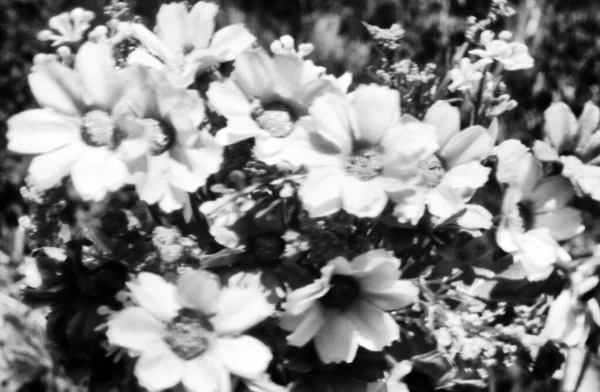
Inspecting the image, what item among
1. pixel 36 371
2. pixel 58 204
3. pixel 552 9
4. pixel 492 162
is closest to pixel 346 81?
pixel 492 162

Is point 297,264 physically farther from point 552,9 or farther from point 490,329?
point 552,9

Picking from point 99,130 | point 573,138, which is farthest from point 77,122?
point 573,138

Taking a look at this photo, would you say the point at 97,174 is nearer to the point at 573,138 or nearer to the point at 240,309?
the point at 240,309

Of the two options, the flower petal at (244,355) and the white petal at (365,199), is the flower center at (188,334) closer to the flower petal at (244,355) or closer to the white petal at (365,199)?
the flower petal at (244,355)

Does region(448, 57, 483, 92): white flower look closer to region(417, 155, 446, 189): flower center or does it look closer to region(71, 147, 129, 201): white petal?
region(417, 155, 446, 189): flower center

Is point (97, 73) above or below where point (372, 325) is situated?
above

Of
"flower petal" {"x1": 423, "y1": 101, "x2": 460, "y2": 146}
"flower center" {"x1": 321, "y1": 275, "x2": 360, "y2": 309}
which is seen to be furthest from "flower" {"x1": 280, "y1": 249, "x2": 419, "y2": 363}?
"flower petal" {"x1": 423, "y1": 101, "x2": 460, "y2": 146}
